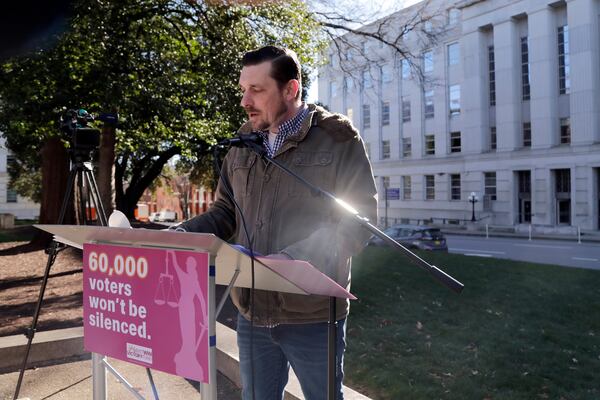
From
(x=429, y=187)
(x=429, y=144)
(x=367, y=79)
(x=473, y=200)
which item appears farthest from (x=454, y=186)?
(x=367, y=79)

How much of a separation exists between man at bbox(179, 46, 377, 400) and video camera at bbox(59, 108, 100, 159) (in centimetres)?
189

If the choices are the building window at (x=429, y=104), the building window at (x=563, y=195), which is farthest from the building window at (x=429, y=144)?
the building window at (x=563, y=195)

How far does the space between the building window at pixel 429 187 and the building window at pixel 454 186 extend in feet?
6.91

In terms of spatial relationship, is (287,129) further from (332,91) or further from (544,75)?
(332,91)

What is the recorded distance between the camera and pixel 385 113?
1991 inches

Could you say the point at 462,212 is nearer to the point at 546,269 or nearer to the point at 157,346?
the point at 546,269

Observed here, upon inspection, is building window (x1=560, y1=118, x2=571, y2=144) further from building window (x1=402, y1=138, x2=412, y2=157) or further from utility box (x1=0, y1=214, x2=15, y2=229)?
utility box (x1=0, y1=214, x2=15, y2=229)

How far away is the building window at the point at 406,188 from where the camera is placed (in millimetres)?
48656

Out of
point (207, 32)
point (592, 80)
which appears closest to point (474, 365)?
point (207, 32)

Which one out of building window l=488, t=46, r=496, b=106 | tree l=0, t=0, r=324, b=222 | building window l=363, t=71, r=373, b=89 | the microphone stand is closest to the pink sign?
the microphone stand

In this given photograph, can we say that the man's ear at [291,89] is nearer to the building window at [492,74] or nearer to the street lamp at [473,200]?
the street lamp at [473,200]

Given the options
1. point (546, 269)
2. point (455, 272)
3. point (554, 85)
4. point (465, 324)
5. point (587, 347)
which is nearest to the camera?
point (587, 347)

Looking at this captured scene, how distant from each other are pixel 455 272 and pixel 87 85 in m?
9.31

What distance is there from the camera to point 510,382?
5.16 m
